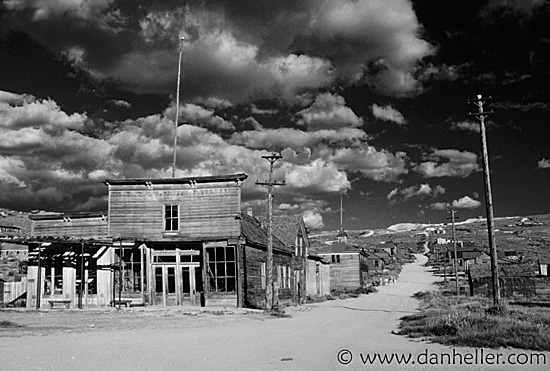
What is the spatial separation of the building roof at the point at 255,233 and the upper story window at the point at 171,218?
3523 millimetres

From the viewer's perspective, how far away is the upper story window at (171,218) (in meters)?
28.6

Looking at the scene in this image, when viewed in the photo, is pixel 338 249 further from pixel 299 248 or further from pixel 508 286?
pixel 508 286

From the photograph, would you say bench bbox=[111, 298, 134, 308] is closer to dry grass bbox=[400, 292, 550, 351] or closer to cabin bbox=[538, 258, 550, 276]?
dry grass bbox=[400, 292, 550, 351]

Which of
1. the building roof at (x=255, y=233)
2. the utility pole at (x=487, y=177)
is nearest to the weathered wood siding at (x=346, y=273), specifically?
the building roof at (x=255, y=233)

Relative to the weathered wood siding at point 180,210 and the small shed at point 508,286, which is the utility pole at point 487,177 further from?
the small shed at point 508,286

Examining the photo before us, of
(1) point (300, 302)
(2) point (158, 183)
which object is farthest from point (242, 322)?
(1) point (300, 302)

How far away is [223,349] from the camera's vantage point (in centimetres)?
1300

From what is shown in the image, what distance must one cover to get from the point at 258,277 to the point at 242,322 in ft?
29.3

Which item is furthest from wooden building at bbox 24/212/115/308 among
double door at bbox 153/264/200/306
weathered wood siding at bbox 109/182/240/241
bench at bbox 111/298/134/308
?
double door at bbox 153/264/200/306

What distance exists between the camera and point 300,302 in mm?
36719

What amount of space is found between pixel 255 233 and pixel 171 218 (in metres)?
5.87

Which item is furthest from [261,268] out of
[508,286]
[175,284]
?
[508,286]

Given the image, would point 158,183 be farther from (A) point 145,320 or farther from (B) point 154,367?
(B) point 154,367

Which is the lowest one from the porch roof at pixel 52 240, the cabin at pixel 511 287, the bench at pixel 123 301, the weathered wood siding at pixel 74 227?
the cabin at pixel 511 287
